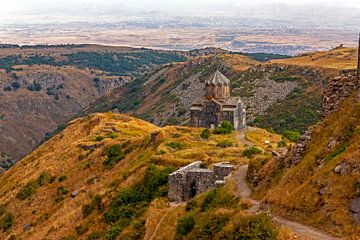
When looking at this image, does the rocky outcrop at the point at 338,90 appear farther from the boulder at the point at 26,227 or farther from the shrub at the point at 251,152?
the boulder at the point at 26,227

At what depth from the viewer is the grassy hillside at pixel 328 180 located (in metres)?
10.7

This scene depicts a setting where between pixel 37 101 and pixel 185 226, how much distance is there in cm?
16742

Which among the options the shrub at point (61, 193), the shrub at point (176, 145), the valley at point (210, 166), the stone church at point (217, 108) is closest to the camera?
the valley at point (210, 166)

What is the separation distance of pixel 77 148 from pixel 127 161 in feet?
26.8

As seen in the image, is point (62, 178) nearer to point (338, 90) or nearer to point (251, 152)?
point (251, 152)

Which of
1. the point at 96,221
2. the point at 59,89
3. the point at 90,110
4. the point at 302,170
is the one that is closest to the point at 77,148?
the point at 96,221

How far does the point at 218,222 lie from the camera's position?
40.7ft

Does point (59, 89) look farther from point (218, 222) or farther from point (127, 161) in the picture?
point (218, 222)

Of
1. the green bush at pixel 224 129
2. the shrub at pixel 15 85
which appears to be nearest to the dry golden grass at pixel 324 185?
the green bush at pixel 224 129

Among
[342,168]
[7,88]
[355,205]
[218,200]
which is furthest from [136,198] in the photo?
[7,88]

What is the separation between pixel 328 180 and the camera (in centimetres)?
1145

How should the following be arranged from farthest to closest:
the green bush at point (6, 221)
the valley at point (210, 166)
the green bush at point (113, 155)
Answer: the green bush at point (113, 155) < the green bush at point (6, 221) < the valley at point (210, 166)

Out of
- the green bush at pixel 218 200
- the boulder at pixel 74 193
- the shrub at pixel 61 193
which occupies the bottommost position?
the shrub at pixel 61 193

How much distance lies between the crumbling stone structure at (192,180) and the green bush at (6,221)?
45.1 feet
